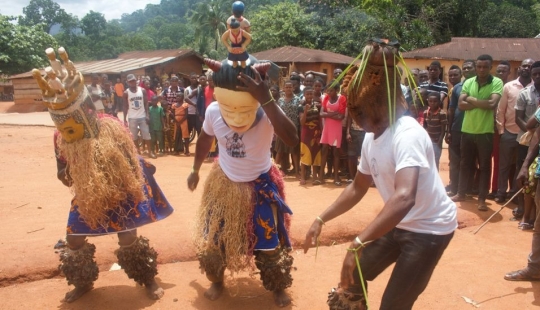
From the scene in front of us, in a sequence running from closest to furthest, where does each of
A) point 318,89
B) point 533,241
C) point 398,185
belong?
point 398,185 → point 533,241 → point 318,89

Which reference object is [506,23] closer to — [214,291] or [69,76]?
[214,291]

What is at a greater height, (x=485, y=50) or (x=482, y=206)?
(x=485, y=50)

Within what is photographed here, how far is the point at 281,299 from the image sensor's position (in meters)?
3.80

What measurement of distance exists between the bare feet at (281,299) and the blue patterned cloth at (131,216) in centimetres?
117

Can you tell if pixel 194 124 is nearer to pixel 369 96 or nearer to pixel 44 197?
pixel 44 197

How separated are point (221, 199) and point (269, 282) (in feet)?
2.50

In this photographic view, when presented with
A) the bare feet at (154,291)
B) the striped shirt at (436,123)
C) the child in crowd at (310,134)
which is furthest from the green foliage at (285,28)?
the bare feet at (154,291)

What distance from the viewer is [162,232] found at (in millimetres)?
5219

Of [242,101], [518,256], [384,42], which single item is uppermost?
[384,42]

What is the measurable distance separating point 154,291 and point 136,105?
7.06m

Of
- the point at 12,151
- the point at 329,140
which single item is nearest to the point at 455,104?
the point at 329,140

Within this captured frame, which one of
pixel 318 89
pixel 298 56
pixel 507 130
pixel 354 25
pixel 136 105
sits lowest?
pixel 507 130

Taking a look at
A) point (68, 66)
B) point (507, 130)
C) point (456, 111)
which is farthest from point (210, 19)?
point (68, 66)

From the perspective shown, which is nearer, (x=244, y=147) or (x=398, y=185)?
(x=398, y=185)
